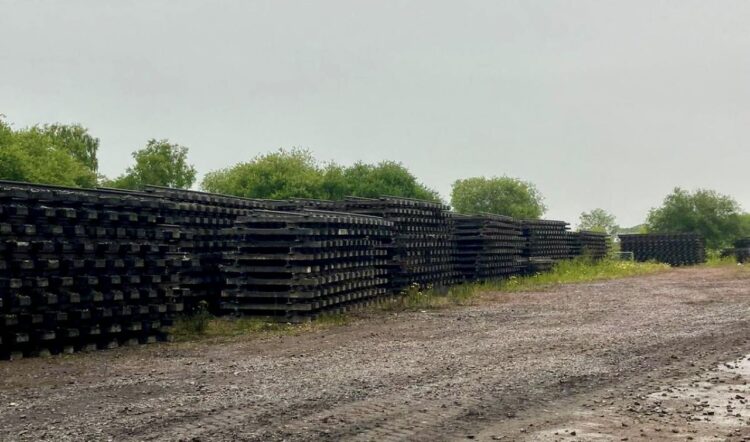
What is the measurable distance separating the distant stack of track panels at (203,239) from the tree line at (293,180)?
25270 millimetres

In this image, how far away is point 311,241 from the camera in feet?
48.5

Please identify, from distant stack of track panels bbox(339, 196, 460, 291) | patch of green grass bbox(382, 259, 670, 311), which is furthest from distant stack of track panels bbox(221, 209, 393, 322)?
distant stack of track panels bbox(339, 196, 460, 291)

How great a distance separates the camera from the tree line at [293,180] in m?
43.8

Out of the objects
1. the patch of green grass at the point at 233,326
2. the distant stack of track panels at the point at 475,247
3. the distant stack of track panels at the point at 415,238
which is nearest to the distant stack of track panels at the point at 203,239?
the patch of green grass at the point at 233,326

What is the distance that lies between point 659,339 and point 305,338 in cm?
594

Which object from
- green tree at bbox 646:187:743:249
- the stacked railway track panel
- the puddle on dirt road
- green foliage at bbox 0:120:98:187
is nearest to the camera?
the puddle on dirt road

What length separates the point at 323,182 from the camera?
49.1m

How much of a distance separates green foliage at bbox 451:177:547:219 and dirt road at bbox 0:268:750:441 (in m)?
59.9

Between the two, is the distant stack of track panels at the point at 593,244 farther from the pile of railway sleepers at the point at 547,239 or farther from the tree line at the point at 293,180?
the tree line at the point at 293,180

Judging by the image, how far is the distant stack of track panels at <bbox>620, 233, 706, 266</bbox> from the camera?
47.8 m

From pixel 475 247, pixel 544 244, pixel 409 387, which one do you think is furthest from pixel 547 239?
pixel 409 387

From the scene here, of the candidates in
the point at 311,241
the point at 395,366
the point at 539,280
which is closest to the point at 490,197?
the point at 539,280

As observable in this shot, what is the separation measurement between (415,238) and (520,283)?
6.69 meters

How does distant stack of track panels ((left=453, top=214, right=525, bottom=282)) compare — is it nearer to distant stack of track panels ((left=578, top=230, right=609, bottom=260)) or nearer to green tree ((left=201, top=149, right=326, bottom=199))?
distant stack of track panels ((left=578, top=230, right=609, bottom=260))
